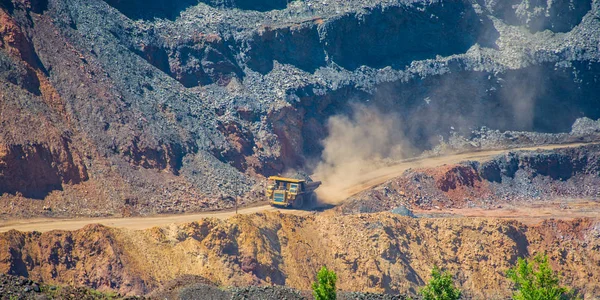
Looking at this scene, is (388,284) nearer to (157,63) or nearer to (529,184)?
(529,184)

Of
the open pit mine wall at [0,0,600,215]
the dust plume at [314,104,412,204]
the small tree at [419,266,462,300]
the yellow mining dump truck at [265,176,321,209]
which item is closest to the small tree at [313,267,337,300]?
the small tree at [419,266,462,300]

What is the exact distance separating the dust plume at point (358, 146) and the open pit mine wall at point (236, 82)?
0.94 metres

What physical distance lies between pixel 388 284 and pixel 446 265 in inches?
201

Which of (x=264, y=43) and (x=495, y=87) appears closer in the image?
(x=264, y=43)

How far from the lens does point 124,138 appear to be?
54.8 m

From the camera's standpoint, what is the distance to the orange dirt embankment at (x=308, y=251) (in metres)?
→ 38.0

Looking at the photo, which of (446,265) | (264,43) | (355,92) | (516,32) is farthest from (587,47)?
(446,265)

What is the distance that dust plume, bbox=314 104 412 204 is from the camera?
2553 inches

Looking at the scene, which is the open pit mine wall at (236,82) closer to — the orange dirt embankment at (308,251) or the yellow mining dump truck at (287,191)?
the yellow mining dump truck at (287,191)

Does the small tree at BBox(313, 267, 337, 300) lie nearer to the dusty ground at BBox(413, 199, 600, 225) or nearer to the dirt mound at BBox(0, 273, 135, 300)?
the dirt mound at BBox(0, 273, 135, 300)

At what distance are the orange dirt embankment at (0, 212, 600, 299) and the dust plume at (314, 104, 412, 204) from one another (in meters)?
15.5

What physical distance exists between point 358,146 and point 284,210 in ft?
49.6

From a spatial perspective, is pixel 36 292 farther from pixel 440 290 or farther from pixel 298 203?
pixel 298 203

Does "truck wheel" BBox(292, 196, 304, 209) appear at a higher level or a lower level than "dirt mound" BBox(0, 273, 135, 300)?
higher
